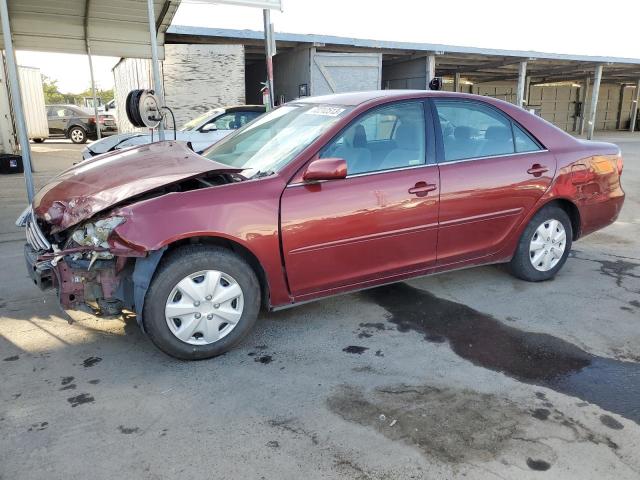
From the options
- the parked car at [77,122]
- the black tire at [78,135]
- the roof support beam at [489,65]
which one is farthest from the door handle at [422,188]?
the black tire at [78,135]

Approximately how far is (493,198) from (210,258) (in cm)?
224

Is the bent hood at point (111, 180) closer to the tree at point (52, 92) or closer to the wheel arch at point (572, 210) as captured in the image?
the wheel arch at point (572, 210)

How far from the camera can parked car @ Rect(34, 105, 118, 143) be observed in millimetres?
22109

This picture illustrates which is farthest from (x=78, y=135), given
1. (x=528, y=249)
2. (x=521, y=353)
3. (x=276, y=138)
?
(x=521, y=353)

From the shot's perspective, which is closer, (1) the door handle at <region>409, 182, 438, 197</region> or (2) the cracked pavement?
(2) the cracked pavement

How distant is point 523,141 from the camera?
425 centimetres

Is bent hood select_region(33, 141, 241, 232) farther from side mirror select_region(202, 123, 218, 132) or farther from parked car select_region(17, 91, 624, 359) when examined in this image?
side mirror select_region(202, 123, 218, 132)

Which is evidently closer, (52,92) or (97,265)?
(97,265)

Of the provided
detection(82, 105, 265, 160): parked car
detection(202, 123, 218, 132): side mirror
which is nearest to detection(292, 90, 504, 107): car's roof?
detection(82, 105, 265, 160): parked car

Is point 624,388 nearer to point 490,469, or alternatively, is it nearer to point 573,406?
point 573,406

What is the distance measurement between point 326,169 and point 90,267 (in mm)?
1513

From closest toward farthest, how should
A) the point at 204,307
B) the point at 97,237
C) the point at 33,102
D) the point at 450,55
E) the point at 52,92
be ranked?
the point at 97,237
the point at 204,307
the point at 450,55
the point at 33,102
the point at 52,92

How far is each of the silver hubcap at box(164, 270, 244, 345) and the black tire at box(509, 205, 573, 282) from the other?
8.23ft

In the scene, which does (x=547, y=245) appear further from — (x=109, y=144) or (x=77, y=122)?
(x=77, y=122)
